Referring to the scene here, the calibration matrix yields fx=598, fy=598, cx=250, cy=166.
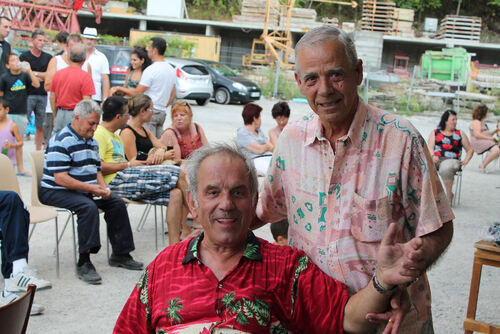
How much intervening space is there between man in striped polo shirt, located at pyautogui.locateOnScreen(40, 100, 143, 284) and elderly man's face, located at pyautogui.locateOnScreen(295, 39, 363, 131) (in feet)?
10.6

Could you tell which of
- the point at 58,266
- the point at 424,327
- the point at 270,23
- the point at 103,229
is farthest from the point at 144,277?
the point at 270,23

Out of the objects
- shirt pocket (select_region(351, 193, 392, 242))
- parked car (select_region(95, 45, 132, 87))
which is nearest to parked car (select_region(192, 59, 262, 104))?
parked car (select_region(95, 45, 132, 87))

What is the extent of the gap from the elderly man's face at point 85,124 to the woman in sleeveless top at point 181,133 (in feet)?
4.90

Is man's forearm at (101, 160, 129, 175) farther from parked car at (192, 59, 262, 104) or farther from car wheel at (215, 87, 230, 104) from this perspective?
car wheel at (215, 87, 230, 104)

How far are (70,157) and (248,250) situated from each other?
10.3 ft

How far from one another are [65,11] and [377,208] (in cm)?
2902

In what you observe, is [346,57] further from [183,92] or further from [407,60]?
[407,60]

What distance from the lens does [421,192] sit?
2014 millimetres

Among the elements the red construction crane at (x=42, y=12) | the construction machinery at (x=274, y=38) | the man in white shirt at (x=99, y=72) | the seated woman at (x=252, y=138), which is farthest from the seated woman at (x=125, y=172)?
the construction machinery at (x=274, y=38)

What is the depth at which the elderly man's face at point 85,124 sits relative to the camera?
4945mm

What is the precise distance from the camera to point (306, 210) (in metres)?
2.19

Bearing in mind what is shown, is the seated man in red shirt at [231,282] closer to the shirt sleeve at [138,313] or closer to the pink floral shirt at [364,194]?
the shirt sleeve at [138,313]

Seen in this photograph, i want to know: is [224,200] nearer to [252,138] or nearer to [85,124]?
[85,124]

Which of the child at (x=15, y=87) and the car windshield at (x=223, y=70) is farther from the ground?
the car windshield at (x=223, y=70)
